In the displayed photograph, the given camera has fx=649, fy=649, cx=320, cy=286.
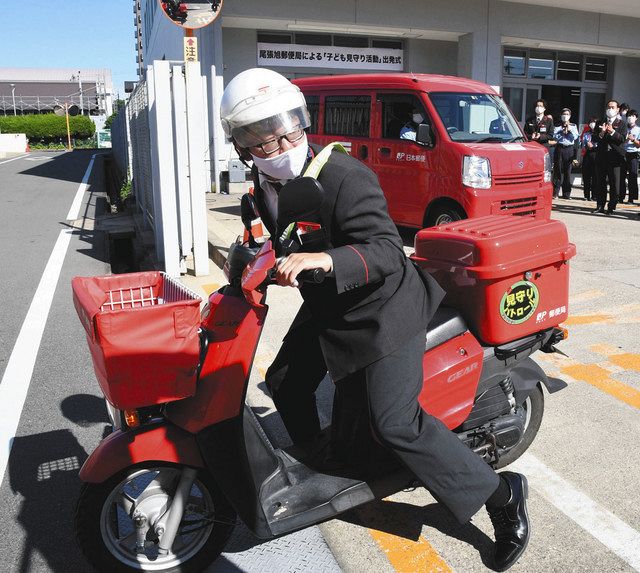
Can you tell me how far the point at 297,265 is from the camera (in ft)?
6.39

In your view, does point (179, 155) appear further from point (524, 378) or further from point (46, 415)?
point (524, 378)

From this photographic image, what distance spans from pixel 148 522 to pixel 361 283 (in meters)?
1.13

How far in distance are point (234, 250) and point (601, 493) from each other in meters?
2.00

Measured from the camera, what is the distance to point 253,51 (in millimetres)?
16656

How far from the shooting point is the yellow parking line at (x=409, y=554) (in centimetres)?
248

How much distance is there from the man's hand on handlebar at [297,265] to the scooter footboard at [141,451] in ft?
2.32

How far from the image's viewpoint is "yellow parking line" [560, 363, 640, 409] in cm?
391

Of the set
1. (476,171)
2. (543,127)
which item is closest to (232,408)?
(476,171)

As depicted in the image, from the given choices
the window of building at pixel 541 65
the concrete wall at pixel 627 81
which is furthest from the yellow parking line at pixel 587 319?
the concrete wall at pixel 627 81

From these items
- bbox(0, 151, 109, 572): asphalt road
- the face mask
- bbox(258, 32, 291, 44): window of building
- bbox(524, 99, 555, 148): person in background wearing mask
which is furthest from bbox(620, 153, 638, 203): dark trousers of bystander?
the face mask

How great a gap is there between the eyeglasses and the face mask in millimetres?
24

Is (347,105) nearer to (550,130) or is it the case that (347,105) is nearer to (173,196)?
(173,196)

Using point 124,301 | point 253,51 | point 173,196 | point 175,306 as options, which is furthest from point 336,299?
point 253,51

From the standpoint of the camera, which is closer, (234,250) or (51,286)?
(234,250)
